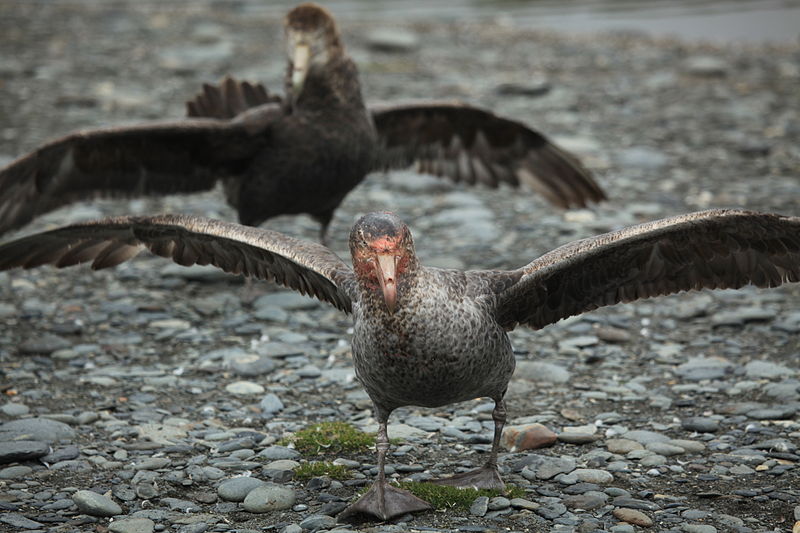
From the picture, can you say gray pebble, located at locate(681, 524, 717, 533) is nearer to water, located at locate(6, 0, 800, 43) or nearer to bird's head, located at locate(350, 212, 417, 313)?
bird's head, located at locate(350, 212, 417, 313)

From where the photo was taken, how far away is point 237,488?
5.11 m

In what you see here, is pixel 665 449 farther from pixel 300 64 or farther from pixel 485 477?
pixel 300 64

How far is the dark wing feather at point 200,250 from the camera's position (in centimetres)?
538

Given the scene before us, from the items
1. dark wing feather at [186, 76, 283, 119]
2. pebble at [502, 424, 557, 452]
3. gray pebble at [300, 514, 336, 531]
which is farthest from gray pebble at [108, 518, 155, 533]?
dark wing feather at [186, 76, 283, 119]

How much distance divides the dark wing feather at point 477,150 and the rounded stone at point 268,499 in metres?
3.91

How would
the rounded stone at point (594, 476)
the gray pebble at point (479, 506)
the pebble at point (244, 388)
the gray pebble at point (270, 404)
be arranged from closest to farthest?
the gray pebble at point (479, 506) → the rounded stone at point (594, 476) → the gray pebble at point (270, 404) → the pebble at point (244, 388)

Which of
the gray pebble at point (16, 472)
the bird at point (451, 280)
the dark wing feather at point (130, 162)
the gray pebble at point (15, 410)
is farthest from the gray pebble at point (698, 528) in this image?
the dark wing feather at point (130, 162)

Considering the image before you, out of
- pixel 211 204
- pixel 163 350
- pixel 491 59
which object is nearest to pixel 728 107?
pixel 491 59

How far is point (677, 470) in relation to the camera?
209 inches

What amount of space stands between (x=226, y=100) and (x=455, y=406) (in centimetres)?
316

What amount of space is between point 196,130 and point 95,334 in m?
1.47

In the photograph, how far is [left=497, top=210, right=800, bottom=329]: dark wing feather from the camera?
15.9 ft

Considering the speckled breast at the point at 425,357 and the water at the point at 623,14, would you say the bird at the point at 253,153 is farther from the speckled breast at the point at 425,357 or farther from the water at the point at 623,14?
the water at the point at 623,14

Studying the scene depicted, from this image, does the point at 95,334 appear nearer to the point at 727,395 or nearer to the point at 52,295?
the point at 52,295
